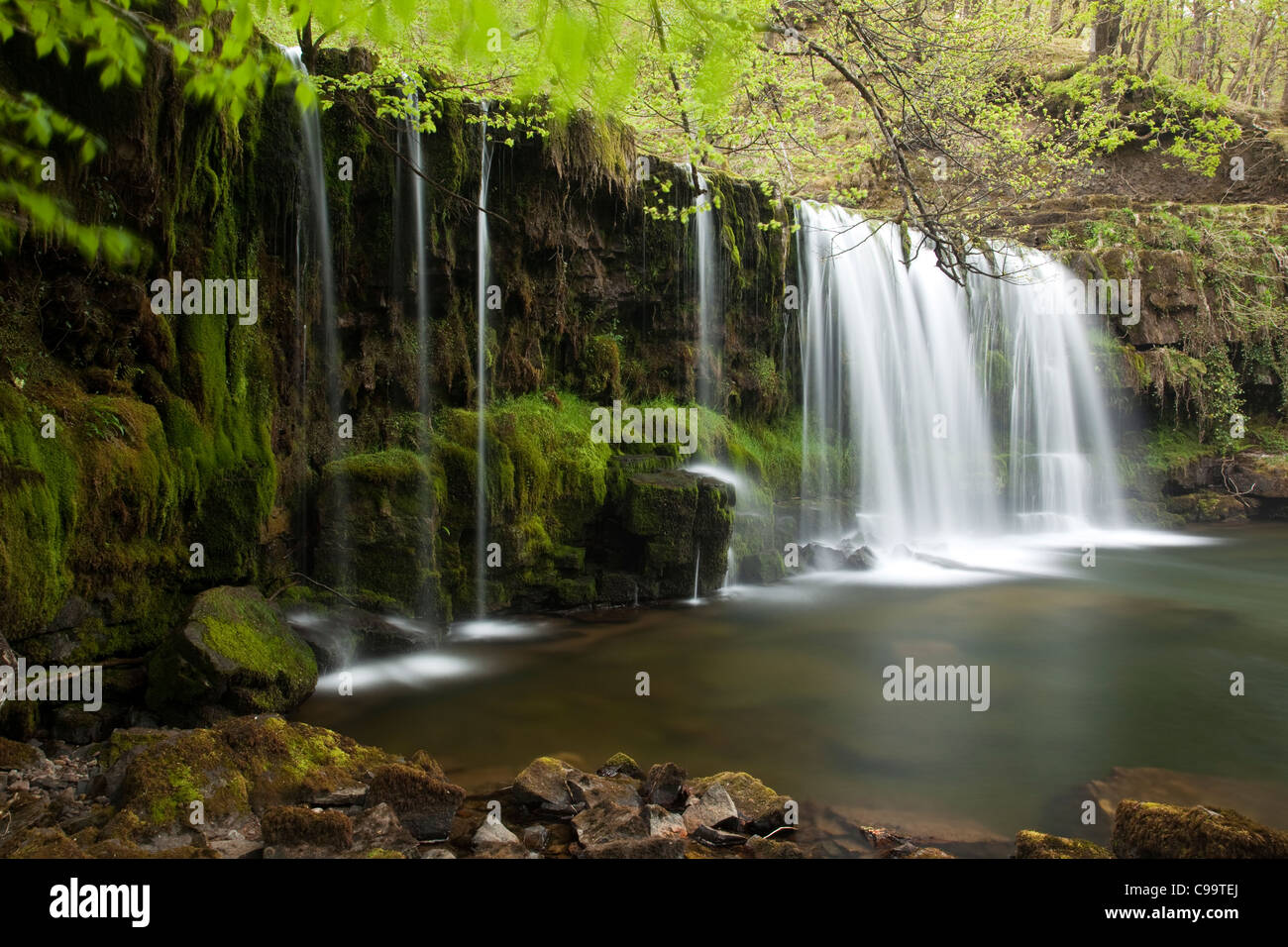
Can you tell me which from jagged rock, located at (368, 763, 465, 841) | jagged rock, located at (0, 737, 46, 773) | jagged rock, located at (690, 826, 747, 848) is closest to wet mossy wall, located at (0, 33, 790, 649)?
jagged rock, located at (0, 737, 46, 773)

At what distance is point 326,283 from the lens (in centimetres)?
888

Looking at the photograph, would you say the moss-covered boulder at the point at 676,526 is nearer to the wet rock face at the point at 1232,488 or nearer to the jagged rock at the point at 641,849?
the jagged rock at the point at 641,849

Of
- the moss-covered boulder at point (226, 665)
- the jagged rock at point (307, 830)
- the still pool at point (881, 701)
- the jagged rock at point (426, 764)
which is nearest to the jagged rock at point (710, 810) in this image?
the still pool at point (881, 701)

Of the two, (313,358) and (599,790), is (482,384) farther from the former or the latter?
(599,790)

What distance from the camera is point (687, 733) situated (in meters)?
6.51

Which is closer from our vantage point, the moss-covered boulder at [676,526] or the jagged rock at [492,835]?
the jagged rock at [492,835]

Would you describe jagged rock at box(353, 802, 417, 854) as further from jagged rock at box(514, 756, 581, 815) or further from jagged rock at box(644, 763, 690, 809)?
jagged rock at box(644, 763, 690, 809)

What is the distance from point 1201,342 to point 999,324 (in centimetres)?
619

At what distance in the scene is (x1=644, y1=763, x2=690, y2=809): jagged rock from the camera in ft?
16.1

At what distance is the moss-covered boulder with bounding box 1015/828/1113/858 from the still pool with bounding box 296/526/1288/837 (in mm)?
826

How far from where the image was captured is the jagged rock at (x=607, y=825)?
4348mm

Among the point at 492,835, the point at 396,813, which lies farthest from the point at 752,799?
the point at 396,813

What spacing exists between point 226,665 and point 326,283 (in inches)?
179

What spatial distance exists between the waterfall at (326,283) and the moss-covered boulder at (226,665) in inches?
71.8
